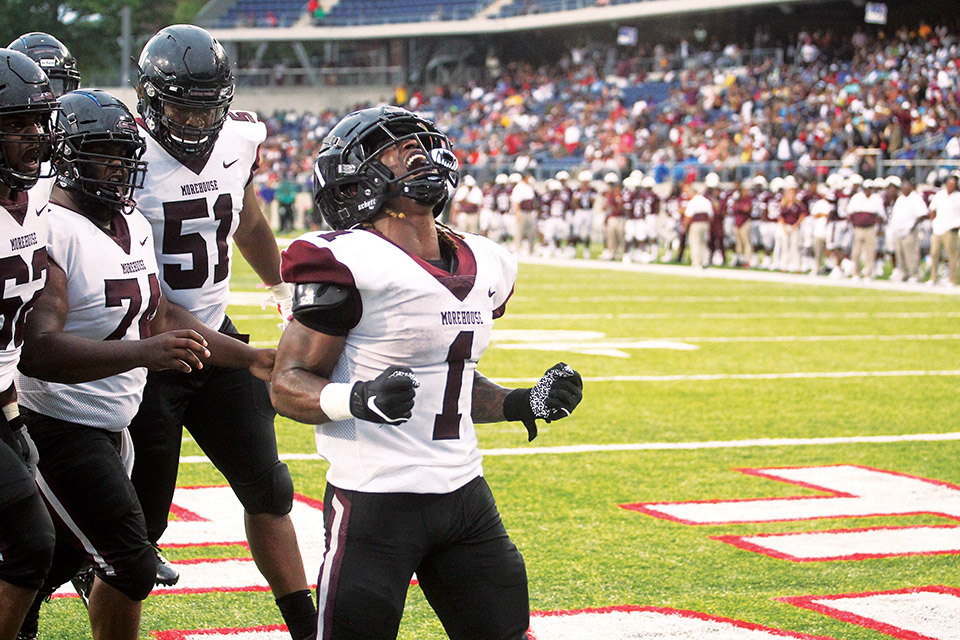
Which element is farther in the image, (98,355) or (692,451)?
(692,451)

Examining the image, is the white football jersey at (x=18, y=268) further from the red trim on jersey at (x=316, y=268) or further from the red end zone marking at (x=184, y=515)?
the red end zone marking at (x=184, y=515)

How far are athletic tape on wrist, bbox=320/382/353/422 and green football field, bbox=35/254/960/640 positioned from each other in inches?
58.9

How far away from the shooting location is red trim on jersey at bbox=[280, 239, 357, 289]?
8.39 ft

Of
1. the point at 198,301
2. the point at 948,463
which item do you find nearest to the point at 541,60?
the point at 948,463

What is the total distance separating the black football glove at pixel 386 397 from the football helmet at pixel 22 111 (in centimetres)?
108

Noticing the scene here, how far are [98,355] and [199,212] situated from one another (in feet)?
2.41

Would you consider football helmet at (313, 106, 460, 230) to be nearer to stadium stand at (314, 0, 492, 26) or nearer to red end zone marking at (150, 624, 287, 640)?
red end zone marking at (150, 624, 287, 640)

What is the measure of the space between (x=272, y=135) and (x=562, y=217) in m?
18.2

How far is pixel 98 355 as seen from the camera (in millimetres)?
3139

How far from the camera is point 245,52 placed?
1977 inches

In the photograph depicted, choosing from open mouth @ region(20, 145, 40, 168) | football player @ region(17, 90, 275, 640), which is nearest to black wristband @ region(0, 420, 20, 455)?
football player @ region(17, 90, 275, 640)

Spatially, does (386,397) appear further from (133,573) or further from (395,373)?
(133,573)

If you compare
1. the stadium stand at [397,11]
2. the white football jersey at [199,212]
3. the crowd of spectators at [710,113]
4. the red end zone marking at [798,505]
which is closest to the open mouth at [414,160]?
the white football jersey at [199,212]

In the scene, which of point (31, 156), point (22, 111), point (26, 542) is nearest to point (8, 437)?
point (26, 542)
